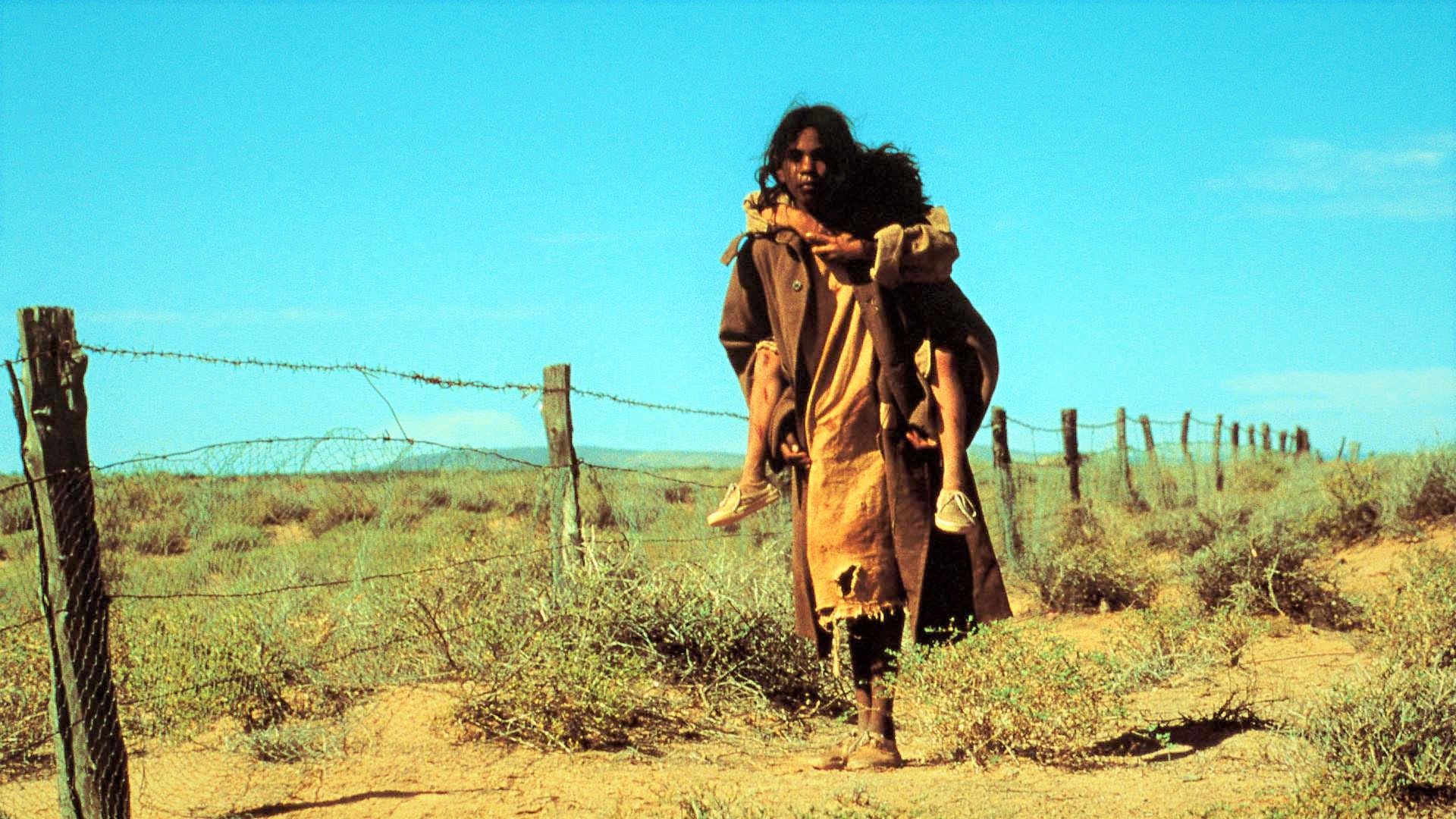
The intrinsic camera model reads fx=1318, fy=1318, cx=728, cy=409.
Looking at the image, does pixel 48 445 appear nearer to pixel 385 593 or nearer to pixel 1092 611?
pixel 385 593

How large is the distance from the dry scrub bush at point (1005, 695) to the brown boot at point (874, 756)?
20cm

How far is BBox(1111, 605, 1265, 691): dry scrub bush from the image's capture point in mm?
6898

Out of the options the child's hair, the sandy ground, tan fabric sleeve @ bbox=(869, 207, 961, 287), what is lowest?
the sandy ground

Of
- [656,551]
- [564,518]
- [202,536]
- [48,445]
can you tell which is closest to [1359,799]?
[564,518]

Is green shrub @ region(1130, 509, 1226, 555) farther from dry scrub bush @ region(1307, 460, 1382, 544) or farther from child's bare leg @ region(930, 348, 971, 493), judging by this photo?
child's bare leg @ region(930, 348, 971, 493)

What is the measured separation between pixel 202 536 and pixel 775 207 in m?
4.48

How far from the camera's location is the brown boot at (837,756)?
5.11 meters

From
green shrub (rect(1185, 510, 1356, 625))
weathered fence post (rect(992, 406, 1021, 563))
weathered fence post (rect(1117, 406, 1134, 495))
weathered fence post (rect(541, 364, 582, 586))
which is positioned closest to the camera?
weathered fence post (rect(541, 364, 582, 586))

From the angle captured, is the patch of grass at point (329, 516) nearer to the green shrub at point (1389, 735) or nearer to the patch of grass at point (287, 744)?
the patch of grass at point (287, 744)

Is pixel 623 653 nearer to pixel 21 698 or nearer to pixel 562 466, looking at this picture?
pixel 562 466

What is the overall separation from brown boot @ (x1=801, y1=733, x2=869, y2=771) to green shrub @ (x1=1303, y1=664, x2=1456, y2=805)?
5.35ft

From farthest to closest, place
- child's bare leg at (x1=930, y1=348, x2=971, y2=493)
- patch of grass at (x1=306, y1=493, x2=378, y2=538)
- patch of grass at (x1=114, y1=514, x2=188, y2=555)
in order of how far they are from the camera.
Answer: patch of grass at (x1=306, y1=493, x2=378, y2=538) → patch of grass at (x1=114, y1=514, x2=188, y2=555) → child's bare leg at (x1=930, y1=348, x2=971, y2=493)

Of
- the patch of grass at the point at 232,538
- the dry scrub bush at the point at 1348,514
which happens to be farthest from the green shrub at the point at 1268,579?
the patch of grass at the point at 232,538

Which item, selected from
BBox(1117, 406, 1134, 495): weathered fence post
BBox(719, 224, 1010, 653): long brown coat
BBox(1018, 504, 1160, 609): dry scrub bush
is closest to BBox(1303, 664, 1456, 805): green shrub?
BBox(719, 224, 1010, 653): long brown coat
